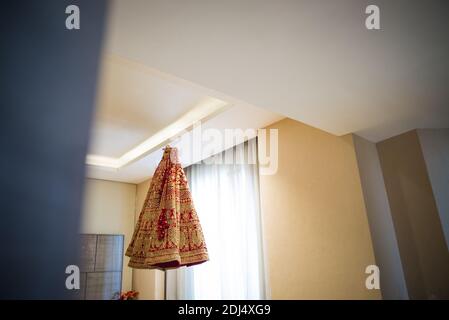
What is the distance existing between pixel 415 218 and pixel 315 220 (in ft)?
2.66

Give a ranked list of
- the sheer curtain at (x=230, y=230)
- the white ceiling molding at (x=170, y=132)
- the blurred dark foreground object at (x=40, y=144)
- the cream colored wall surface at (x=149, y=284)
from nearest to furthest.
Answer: the blurred dark foreground object at (x=40, y=144), the white ceiling molding at (x=170, y=132), the sheer curtain at (x=230, y=230), the cream colored wall surface at (x=149, y=284)

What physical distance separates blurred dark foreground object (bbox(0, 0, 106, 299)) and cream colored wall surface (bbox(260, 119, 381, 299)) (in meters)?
2.15

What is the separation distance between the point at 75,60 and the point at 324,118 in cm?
190

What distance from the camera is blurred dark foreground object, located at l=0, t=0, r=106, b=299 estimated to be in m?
0.27

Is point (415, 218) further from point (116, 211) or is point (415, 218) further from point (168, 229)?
point (116, 211)

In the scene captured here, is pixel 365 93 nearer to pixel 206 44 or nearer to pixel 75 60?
pixel 206 44

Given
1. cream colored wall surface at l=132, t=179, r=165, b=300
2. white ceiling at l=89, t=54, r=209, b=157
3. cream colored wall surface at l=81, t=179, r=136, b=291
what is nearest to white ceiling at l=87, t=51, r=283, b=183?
white ceiling at l=89, t=54, r=209, b=157

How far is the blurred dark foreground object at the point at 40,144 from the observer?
271mm

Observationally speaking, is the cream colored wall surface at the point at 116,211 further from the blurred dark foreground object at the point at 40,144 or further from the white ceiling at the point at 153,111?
the blurred dark foreground object at the point at 40,144

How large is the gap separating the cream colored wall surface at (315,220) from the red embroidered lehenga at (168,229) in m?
0.94

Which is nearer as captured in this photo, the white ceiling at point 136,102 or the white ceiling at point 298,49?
the white ceiling at point 298,49

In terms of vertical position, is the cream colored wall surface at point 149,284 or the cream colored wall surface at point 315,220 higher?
the cream colored wall surface at point 315,220

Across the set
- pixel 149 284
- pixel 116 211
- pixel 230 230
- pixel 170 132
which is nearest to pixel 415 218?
pixel 230 230

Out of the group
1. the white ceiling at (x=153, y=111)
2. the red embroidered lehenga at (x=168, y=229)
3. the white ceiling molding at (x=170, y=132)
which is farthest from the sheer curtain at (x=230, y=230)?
the red embroidered lehenga at (x=168, y=229)
